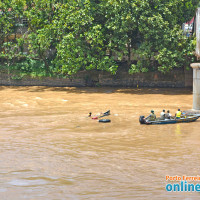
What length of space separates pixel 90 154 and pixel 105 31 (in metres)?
23.4

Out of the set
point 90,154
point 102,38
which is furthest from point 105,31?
point 90,154

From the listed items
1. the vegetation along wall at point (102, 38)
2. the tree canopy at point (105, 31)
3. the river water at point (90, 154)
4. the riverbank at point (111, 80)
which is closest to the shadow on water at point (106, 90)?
the riverbank at point (111, 80)

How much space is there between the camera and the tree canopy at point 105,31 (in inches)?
1284

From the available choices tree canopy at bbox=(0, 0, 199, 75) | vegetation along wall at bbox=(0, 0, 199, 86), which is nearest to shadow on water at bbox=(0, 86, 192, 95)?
vegetation along wall at bbox=(0, 0, 199, 86)

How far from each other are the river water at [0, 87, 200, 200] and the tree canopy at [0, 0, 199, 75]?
8528 mm

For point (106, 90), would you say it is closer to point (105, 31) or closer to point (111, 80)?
point (111, 80)

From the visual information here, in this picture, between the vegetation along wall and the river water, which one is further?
the vegetation along wall

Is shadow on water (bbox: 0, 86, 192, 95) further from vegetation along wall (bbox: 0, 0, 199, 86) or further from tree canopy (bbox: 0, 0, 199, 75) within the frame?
tree canopy (bbox: 0, 0, 199, 75)

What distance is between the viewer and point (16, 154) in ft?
46.3

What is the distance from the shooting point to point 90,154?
14.0 meters

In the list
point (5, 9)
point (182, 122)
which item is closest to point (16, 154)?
point (182, 122)

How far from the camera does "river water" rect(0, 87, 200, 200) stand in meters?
10.4

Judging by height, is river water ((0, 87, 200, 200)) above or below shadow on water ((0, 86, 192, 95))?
below

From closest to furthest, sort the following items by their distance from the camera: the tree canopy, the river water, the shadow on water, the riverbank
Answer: the river water < the tree canopy < the shadow on water < the riverbank
